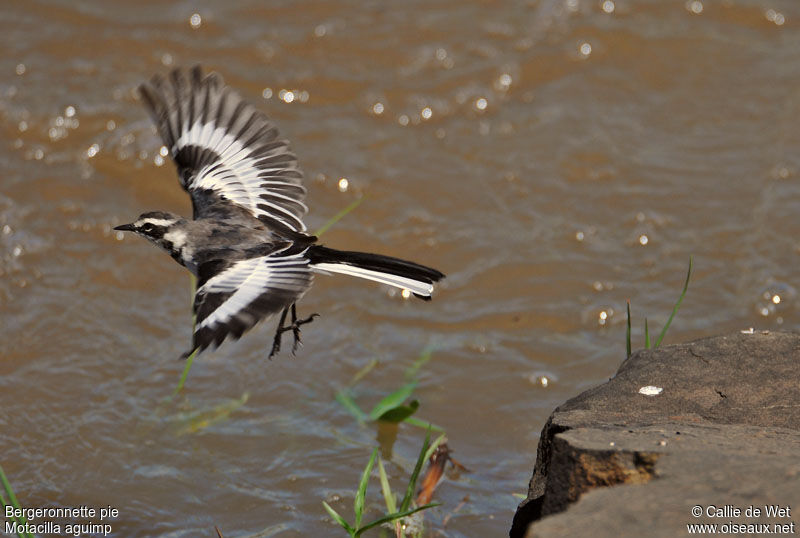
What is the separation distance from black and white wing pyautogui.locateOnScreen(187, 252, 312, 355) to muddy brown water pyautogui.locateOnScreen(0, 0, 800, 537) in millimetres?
1214

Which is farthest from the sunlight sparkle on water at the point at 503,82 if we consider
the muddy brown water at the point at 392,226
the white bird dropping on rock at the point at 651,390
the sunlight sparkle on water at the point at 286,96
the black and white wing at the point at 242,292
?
the white bird dropping on rock at the point at 651,390

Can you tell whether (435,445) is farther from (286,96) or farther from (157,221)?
(286,96)

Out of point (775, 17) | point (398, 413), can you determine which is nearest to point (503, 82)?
point (775, 17)

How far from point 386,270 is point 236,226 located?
3.69 feet

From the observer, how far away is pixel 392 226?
7.32m

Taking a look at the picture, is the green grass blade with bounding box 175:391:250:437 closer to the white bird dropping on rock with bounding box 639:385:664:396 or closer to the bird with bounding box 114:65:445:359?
the bird with bounding box 114:65:445:359

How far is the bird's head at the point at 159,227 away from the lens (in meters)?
5.17

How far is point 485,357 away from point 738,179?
2768mm

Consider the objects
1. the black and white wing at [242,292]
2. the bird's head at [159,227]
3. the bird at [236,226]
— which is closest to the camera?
the black and white wing at [242,292]

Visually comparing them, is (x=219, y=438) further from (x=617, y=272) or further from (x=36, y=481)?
(x=617, y=272)

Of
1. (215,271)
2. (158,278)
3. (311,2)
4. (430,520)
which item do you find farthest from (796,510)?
(311,2)

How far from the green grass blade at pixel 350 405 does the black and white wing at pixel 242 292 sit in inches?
43.7

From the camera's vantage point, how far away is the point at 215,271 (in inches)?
185

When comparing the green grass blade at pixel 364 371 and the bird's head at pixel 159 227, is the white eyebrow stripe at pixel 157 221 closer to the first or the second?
the bird's head at pixel 159 227
